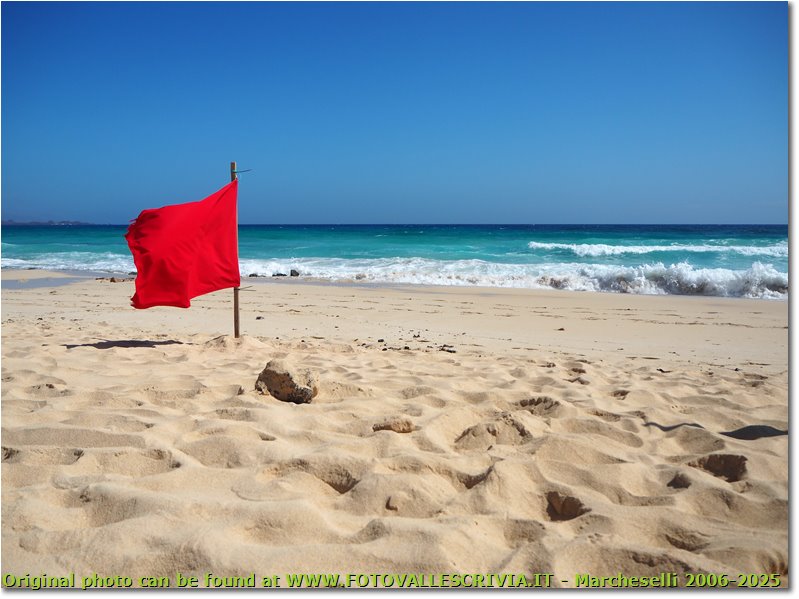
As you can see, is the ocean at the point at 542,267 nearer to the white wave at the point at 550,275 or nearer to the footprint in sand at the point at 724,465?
the white wave at the point at 550,275

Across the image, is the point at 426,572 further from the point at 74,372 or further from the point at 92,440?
the point at 74,372

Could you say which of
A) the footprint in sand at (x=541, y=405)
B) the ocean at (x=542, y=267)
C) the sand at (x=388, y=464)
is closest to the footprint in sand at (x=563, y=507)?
the sand at (x=388, y=464)

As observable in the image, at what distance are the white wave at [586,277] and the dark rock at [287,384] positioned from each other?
43.8ft

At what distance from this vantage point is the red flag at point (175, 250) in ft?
21.2

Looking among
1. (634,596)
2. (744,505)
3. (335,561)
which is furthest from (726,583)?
(335,561)

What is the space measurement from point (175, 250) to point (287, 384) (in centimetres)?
297

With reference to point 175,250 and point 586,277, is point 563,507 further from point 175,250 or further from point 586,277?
point 586,277

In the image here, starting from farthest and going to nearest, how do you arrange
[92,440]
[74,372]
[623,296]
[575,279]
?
[575,279] → [623,296] → [74,372] → [92,440]

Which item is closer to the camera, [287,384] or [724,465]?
[724,465]

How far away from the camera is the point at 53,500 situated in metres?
2.72

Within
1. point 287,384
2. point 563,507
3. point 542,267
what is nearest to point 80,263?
point 542,267

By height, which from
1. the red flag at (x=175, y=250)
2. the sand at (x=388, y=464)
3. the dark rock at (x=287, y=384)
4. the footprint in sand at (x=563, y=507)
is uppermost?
the red flag at (x=175, y=250)

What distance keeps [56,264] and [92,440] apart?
2534cm

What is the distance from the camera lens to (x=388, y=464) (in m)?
3.12
